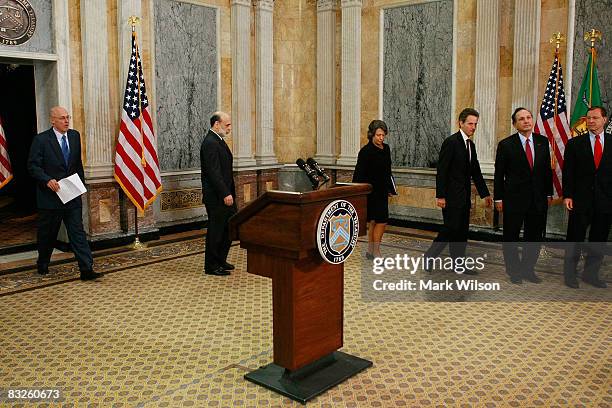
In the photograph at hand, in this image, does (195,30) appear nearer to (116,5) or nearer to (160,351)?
(116,5)

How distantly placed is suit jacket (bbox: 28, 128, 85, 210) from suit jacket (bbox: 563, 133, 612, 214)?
4.84 meters

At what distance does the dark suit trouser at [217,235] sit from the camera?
6234 millimetres

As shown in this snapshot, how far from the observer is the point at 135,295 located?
5.56m

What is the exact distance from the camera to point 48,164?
5.88 meters

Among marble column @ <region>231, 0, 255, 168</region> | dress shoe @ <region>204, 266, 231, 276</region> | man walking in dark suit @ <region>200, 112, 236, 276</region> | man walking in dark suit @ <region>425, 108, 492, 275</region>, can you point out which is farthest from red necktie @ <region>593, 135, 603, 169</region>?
marble column @ <region>231, 0, 255, 168</region>

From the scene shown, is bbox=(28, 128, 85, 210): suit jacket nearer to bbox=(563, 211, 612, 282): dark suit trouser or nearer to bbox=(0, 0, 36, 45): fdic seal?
bbox=(0, 0, 36, 45): fdic seal

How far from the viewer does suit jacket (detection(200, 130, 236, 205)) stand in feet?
19.8

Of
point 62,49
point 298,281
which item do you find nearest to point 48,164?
point 62,49

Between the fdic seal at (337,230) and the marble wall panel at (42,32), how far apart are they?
522 cm

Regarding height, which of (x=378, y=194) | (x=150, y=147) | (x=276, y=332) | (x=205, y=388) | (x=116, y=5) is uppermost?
(x=116, y=5)

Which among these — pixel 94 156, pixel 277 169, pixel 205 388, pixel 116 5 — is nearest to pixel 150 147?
pixel 94 156

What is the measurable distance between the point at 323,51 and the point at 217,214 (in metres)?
4.61

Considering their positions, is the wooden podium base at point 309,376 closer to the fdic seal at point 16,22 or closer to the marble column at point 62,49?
the marble column at point 62,49

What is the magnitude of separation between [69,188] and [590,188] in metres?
5.00
